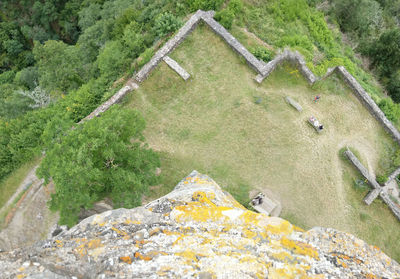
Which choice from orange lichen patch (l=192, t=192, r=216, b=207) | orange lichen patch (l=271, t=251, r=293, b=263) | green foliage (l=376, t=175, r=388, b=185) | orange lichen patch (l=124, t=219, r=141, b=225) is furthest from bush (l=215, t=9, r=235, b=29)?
orange lichen patch (l=271, t=251, r=293, b=263)

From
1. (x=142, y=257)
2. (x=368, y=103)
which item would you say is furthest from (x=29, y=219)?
(x=368, y=103)

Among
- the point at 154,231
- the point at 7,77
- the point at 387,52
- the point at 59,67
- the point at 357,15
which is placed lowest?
the point at 7,77

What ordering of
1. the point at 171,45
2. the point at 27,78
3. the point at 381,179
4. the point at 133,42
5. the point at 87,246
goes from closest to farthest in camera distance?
1. the point at 87,246
2. the point at 381,179
3. the point at 171,45
4. the point at 133,42
5. the point at 27,78

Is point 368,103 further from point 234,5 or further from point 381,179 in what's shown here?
point 234,5

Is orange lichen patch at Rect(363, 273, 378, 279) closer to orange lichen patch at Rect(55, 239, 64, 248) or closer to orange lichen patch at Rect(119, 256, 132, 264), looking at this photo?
orange lichen patch at Rect(119, 256, 132, 264)

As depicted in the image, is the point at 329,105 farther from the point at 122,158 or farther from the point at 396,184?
the point at 122,158

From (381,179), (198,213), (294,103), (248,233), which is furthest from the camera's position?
(294,103)

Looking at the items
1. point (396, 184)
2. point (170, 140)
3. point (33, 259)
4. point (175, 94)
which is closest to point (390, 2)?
point (396, 184)
